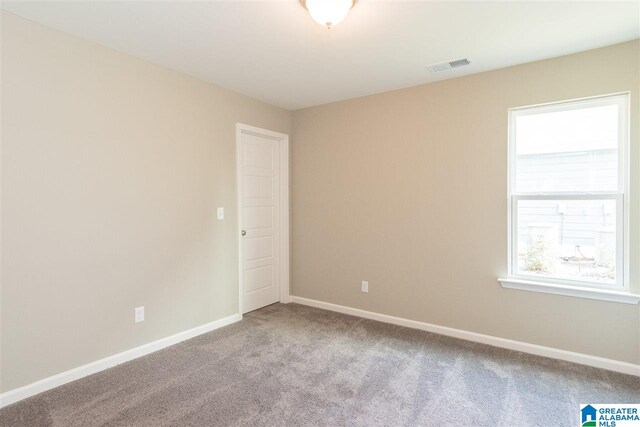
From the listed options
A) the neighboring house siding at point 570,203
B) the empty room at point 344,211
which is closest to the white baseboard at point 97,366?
the empty room at point 344,211

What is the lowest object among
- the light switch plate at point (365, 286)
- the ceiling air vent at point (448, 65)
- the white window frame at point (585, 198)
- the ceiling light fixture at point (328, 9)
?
the light switch plate at point (365, 286)

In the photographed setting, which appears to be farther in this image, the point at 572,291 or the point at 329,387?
the point at 572,291

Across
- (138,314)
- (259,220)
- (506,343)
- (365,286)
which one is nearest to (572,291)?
(506,343)

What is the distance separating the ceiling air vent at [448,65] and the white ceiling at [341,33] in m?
0.07

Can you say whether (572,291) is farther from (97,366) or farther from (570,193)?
(97,366)

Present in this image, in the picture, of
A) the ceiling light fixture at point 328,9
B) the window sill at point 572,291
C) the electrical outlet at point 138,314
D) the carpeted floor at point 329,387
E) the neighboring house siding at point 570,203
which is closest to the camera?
the ceiling light fixture at point 328,9

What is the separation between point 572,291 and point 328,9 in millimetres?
2844

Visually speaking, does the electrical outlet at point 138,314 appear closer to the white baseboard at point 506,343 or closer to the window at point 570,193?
the white baseboard at point 506,343

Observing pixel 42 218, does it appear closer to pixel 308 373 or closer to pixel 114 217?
pixel 114 217

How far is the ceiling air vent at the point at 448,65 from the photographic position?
2.85 m

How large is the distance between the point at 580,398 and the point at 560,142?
6.48 ft

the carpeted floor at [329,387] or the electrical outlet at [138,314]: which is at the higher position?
the electrical outlet at [138,314]

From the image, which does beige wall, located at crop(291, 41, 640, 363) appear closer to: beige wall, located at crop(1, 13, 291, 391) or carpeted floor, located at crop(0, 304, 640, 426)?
carpeted floor, located at crop(0, 304, 640, 426)

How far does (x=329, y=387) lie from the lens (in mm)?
2363
